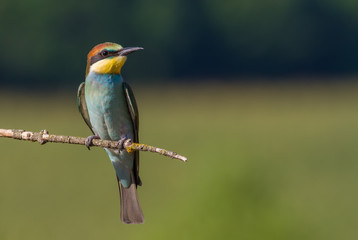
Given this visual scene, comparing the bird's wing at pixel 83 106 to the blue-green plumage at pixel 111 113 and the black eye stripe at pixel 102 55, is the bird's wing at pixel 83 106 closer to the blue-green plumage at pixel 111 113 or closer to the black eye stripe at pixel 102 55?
the blue-green plumage at pixel 111 113

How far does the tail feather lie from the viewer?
198 centimetres

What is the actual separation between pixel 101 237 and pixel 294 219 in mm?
5252

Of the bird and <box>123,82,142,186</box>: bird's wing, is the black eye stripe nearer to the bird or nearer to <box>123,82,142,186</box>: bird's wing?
the bird

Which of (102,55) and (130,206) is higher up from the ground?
(102,55)

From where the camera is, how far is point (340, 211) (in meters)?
10.0

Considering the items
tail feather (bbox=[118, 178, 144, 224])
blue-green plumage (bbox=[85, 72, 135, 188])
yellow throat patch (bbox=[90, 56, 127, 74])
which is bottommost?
tail feather (bbox=[118, 178, 144, 224])

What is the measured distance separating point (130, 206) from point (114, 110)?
1.39ft

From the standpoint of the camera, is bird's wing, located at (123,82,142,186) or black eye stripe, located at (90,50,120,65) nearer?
black eye stripe, located at (90,50,120,65)

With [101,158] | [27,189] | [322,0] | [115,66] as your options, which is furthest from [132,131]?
[322,0]

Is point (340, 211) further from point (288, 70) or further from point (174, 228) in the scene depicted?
point (288, 70)

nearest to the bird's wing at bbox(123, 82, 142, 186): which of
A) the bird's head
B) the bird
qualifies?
the bird

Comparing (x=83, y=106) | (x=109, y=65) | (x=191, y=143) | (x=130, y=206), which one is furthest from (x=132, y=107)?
(x=191, y=143)

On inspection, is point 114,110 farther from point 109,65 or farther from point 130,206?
point 130,206

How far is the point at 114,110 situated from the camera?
244 cm
